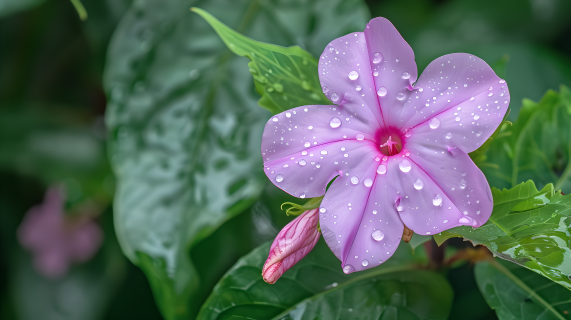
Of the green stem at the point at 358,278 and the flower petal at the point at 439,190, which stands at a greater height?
the flower petal at the point at 439,190

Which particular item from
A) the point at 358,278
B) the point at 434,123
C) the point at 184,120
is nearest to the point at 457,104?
the point at 434,123

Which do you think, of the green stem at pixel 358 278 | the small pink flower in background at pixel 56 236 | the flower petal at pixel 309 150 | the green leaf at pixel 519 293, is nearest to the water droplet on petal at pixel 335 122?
the flower petal at pixel 309 150

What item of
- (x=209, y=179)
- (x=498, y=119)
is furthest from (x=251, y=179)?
(x=498, y=119)

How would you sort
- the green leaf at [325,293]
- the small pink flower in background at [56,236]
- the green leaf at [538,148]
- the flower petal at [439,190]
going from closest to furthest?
the flower petal at [439,190]
the green leaf at [325,293]
the green leaf at [538,148]
the small pink flower in background at [56,236]

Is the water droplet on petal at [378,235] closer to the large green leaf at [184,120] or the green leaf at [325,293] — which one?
the green leaf at [325,293]

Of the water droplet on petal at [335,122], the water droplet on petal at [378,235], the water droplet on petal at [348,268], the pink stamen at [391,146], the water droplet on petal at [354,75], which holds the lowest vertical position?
the water droplet on petal at [348,268]
